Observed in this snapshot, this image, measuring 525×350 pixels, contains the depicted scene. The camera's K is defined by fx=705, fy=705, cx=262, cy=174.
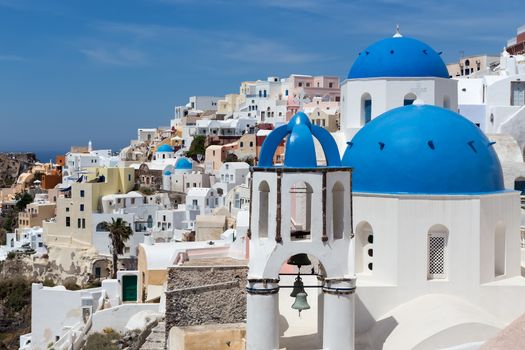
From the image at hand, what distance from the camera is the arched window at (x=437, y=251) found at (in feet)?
42.4

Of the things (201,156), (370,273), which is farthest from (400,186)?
(201,156)

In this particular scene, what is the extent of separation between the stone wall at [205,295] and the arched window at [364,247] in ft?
9.64

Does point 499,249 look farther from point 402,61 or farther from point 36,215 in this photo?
point 36,215

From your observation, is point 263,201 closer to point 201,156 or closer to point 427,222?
point 427,222

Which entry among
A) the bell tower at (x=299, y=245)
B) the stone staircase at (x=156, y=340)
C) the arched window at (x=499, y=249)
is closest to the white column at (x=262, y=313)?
the bell tower at (x=299, y=245)

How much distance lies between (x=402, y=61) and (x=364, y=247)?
7103 millimetres

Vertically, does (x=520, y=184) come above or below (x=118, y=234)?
above

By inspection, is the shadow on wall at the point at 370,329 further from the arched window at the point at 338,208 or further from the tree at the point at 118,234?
the tree at the point at 118,234

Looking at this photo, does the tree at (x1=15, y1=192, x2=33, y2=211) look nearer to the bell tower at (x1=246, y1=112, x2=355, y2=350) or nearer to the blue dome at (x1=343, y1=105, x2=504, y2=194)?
the blue dome at (x1=343, y1=105, x2=504, y2=194)

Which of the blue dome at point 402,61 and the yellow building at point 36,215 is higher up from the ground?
the blue dome at point 402,61

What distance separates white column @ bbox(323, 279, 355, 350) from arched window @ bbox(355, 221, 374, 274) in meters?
2.52

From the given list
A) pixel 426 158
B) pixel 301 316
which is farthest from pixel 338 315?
pixel 426 158

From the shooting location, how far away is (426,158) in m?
13.1

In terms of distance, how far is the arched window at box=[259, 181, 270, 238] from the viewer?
11.3 metres
